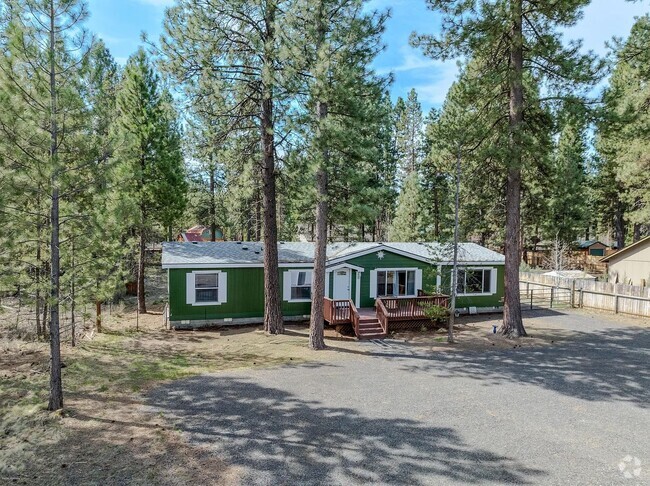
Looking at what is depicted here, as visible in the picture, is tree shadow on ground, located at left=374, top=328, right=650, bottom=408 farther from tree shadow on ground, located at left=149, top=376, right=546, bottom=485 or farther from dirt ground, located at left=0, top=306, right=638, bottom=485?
tree shadow on ground, located at left=149, top=376, right=546, bottom=485

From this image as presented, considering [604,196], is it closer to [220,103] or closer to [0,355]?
[220,103]

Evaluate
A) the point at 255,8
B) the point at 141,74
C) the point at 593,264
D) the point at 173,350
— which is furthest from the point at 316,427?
the point at 593,264

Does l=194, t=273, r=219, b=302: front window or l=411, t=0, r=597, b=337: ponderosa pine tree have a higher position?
l=411, t=0, r=597, b=337: ponderosa pine tree

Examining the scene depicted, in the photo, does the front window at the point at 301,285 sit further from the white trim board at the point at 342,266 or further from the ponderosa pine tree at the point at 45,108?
the ponderosa pine tree at the point at 45,108

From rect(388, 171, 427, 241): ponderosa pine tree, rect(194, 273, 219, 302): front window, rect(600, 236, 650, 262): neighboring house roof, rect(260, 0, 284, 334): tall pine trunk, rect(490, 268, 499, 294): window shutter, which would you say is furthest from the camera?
rect(388, 171, 427, 241): ponderosa pine tree

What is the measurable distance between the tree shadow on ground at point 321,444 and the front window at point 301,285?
8.27 meters

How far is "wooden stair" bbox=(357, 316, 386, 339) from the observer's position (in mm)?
14695

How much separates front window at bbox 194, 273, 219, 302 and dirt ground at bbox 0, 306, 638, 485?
52.2 inches

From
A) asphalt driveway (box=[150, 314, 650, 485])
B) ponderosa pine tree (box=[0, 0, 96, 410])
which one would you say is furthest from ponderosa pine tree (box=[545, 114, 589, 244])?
ponderosa pine tree (box=[0, 0, 96, 410])

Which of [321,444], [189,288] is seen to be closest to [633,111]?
[321,444]

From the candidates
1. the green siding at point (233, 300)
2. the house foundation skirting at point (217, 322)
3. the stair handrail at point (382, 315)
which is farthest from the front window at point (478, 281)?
the house foundation skirting at point (217, 322)

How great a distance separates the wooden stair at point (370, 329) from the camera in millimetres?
14695

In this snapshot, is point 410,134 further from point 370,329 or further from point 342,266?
point 370,329

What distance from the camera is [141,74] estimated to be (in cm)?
1722
